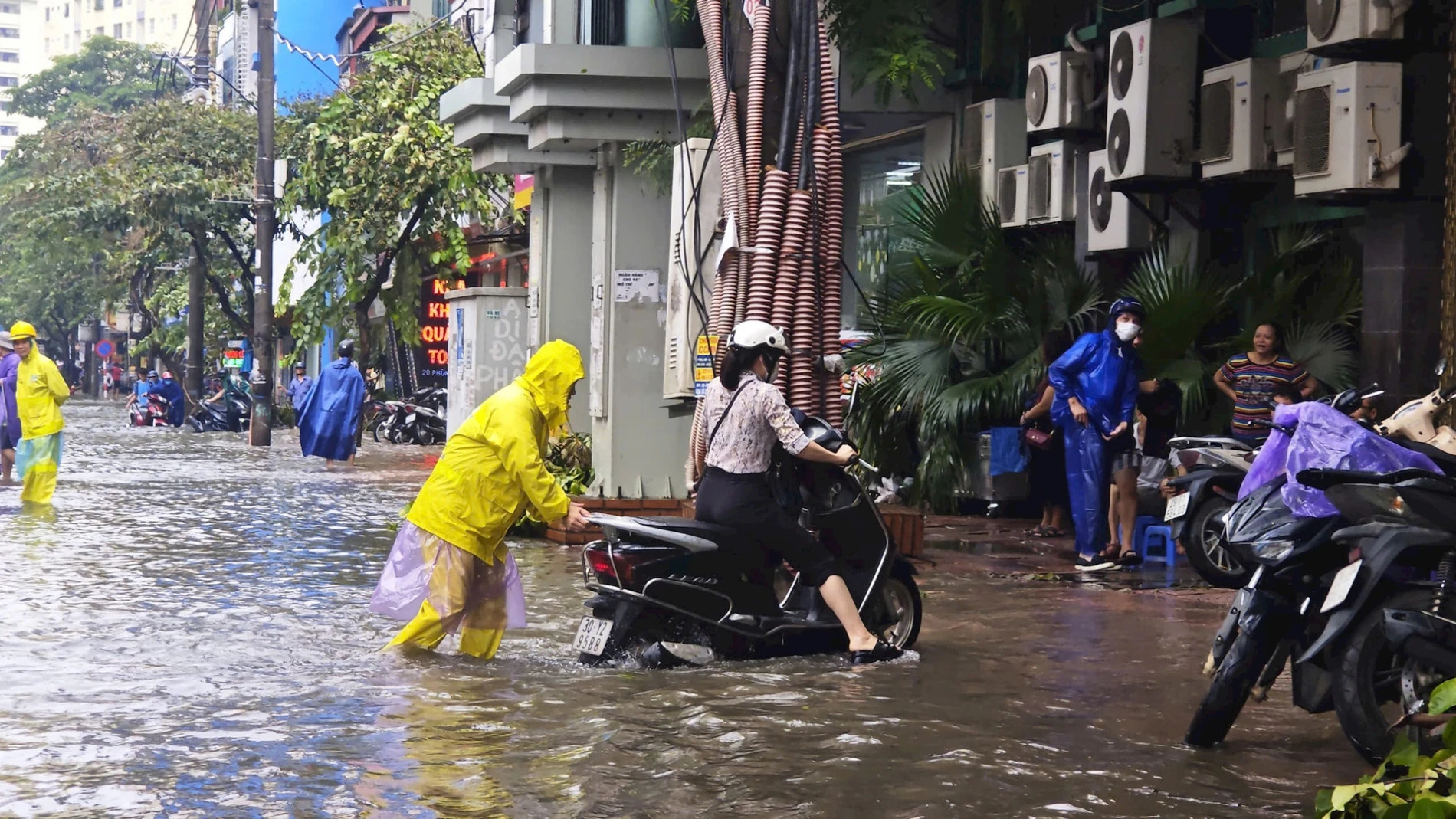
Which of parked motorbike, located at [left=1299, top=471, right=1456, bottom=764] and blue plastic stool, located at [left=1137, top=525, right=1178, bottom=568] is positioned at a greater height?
parked motorbike, located at [left=1299, top=471, right=1456, bottom=764]

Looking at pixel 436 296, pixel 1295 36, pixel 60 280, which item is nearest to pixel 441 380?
pixel 436 296

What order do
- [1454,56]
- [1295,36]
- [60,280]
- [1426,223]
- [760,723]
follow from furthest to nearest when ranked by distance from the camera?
[60,280] < [1295,36] < [1426,223] < [1454,56] < [760,723]

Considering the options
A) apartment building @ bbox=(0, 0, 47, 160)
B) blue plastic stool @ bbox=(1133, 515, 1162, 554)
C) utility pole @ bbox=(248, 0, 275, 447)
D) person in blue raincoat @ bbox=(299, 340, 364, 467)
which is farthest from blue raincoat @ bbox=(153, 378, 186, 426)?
apartment building @ bbox=(0, 0, 47, 160)

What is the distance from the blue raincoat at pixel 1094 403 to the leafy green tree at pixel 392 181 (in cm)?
1894

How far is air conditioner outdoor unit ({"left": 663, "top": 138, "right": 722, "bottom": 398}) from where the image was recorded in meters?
13.2

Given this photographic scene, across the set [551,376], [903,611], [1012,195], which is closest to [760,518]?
[903,611]

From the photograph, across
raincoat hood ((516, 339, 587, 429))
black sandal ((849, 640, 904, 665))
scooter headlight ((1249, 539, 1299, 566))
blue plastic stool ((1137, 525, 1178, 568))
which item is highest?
raincoat hood ((516, 339, 587, 429))

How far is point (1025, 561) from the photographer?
42.3ft

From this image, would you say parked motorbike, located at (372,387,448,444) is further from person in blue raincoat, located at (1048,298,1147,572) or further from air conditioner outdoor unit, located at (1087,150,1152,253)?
person in blue raincoat, located at (1048,298,1147,572)

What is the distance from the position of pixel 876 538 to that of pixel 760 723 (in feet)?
6.12

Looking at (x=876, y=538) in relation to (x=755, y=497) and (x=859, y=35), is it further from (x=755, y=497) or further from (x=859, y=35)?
(x=859, y=35)

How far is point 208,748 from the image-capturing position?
254 inches

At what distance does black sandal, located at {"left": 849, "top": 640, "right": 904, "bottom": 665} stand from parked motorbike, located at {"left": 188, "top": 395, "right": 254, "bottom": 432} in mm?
Result: 34921

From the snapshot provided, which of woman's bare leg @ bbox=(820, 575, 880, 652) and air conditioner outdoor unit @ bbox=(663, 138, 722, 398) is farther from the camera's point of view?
air conditioner outdoor unit @ bbox=(663, 138, 722, 398)
